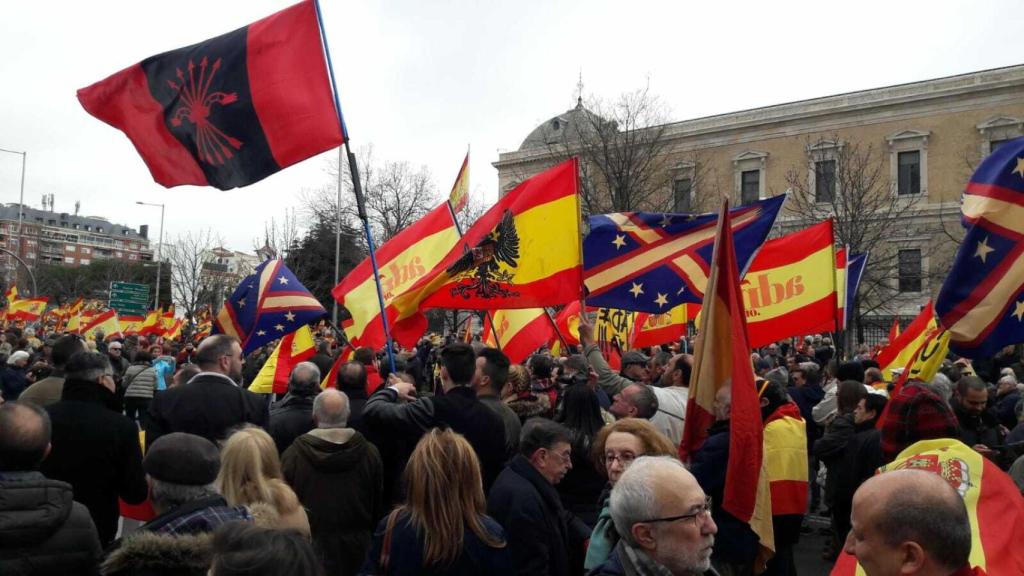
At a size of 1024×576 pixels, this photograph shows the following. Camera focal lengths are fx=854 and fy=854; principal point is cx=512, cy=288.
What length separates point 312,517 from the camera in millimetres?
4812

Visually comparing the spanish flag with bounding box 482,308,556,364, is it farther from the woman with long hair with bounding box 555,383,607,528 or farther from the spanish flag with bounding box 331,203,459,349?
the woman with long hair with bounding box 555,383,607,528

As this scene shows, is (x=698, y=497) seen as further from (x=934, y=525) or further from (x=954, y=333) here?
(x=954, y=333)

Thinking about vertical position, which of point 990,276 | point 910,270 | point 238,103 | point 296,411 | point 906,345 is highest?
point 910,270

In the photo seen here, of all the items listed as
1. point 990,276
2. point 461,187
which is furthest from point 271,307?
point 990,276

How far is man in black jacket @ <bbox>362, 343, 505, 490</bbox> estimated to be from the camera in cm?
463

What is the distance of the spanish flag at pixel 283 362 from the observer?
992 centimetres

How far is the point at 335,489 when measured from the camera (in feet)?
15.9

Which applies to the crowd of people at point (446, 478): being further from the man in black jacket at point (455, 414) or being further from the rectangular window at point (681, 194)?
the rectangular window at point (681, 194)

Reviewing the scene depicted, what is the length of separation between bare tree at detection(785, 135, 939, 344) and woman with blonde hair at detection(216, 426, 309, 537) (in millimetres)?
30011

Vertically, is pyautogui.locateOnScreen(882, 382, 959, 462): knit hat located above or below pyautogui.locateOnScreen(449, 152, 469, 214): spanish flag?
below

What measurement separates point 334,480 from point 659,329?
297 inches

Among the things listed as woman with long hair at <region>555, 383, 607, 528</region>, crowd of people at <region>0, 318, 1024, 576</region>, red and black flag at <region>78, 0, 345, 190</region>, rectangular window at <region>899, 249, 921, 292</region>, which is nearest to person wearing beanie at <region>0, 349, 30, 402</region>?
crowd of people at <region>0, 318, 1024, 576</region>

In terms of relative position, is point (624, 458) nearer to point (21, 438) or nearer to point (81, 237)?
point (21, 438)

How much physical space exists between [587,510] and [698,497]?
77.5 inches
